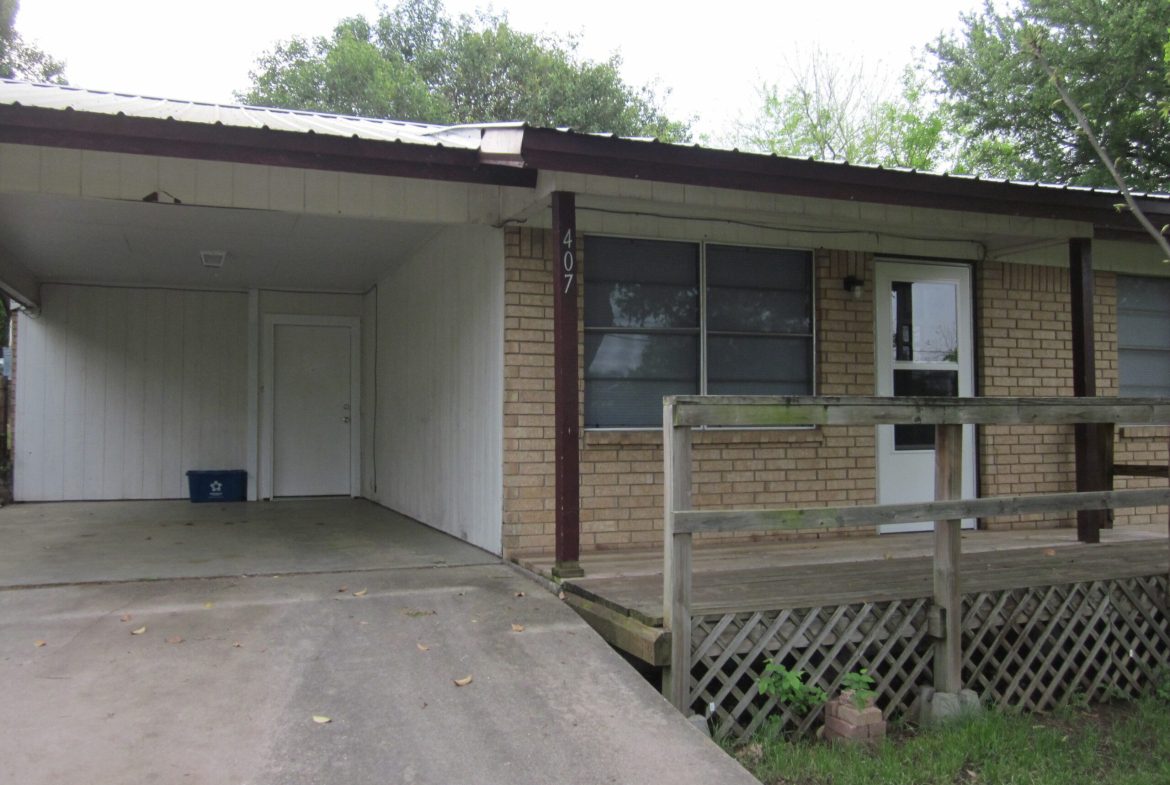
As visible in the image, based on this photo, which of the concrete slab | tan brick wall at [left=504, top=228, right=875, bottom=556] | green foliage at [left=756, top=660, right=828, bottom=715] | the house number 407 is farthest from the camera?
tan brick wall at [left=504, top=228, right=875, bottom=556]

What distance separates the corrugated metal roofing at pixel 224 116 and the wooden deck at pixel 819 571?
9.12 ft

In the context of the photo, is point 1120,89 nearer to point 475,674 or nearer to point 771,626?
point 771,626

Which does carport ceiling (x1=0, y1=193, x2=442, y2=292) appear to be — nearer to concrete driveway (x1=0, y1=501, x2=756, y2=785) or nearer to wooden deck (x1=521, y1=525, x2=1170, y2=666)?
concrete driveway (x1=0, y1=501, x2=756, y2=785)

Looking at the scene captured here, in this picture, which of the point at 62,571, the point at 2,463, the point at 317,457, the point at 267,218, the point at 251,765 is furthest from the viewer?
the point at 317,457

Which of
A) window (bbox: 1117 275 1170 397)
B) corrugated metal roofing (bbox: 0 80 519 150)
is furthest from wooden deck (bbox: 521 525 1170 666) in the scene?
corrugated metal roofing (bbox: 0 80 519 150)

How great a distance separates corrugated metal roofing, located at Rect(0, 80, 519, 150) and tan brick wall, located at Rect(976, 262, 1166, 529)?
15.8ft

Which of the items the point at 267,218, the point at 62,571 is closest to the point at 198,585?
the point at 62,571

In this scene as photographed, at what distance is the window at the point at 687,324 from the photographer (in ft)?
21.5

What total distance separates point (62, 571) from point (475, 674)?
11.1 ft

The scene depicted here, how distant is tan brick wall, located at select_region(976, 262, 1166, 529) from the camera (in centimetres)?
766

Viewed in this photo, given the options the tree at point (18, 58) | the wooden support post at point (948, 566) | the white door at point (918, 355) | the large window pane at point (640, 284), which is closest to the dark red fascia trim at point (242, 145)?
the large window pane at point (640, 284)

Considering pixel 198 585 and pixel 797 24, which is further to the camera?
pixel 797 24

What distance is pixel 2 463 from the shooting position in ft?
32.7

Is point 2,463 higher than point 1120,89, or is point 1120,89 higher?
point 1120,89
